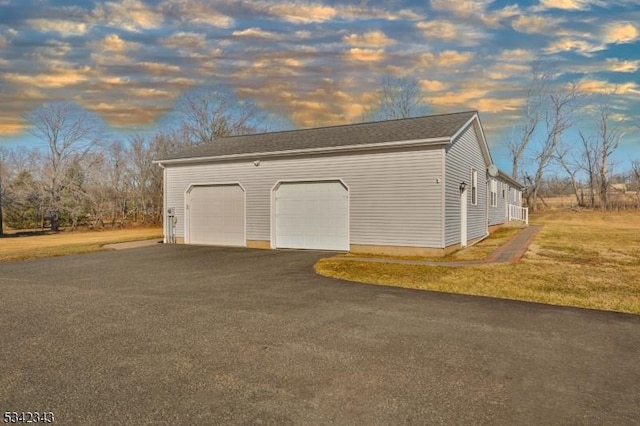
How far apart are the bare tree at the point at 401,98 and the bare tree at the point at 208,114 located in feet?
52.4

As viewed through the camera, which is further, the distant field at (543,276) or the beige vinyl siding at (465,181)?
the beige vinyl siding at (465,181)

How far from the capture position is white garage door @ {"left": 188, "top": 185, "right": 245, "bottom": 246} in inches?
637

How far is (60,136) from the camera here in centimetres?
3553

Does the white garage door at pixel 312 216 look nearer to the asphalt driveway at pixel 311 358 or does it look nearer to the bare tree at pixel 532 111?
the asphalt driveway at pixel 311 358

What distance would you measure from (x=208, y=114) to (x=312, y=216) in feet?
96.9

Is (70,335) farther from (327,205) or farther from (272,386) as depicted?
(327,205)

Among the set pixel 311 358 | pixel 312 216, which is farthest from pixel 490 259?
pixel 311 358

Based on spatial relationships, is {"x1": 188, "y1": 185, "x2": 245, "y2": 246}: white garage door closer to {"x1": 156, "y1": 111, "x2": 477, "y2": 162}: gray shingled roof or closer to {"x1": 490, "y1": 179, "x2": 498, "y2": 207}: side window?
{"x1": 156, "y1": 111, "x2": 477, "y2": 162}: gray shingled roof

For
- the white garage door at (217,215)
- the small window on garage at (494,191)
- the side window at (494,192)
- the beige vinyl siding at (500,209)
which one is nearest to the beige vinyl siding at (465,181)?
the small window on garage at (494,191)

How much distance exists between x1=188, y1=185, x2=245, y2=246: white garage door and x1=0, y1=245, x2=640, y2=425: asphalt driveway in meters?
8.48

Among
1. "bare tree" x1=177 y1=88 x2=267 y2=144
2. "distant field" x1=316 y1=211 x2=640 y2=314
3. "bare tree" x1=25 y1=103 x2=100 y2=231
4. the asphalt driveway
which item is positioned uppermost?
"bare tree" x1=177 y1=88 x2=267 y2=144

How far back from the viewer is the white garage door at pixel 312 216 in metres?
14.0

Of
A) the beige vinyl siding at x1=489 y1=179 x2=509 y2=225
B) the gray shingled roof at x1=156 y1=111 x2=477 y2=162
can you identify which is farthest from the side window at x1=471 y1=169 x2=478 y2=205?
the beige vinyl siding at x1=489 y1=179 x2=509 y2=225

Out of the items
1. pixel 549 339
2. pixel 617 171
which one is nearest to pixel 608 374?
pixel 549 339
